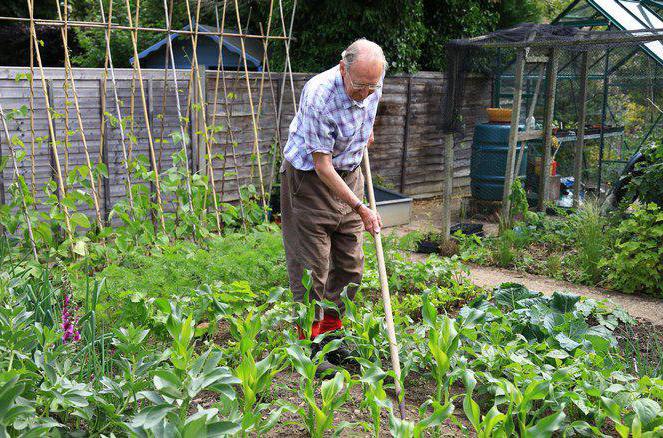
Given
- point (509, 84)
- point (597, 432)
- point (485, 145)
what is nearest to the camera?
point (597, 432)

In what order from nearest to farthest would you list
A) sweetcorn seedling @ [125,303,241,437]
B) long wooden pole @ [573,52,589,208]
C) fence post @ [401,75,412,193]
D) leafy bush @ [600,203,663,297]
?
sweetcorn seedling @ [125,303,241,437] → leafy bush @ [600,203,663,297] → long wooden pole @ [573,52,589,208] → fence post @ [401,75,412,193]

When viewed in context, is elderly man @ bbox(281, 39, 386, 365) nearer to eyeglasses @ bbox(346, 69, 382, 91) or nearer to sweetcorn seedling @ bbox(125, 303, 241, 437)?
eyeglasses @ bbox(346, 69, 382, 91)

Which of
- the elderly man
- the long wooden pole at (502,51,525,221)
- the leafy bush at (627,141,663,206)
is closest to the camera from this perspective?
the elderly man

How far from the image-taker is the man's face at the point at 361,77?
11.2 ft

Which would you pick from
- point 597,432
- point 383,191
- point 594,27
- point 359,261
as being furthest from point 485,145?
point 597,432

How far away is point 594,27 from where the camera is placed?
33.1 ft

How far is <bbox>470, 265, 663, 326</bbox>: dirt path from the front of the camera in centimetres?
534

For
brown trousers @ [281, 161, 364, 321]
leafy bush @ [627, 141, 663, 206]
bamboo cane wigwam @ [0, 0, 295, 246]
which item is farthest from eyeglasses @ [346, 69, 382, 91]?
leafy bush @ [627, 141, 663, 206]

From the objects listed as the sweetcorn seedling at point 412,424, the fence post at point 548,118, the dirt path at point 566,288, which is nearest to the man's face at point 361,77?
the sweetcorn seedling at point 412,424

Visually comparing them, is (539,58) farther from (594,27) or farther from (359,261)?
(359,261)

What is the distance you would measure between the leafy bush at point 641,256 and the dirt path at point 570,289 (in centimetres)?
11

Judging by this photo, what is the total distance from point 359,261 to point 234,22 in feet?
36.4

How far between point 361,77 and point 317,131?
0.36m

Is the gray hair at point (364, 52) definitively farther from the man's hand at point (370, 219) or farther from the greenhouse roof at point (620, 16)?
the greenhouse roof at point (620, 16)
